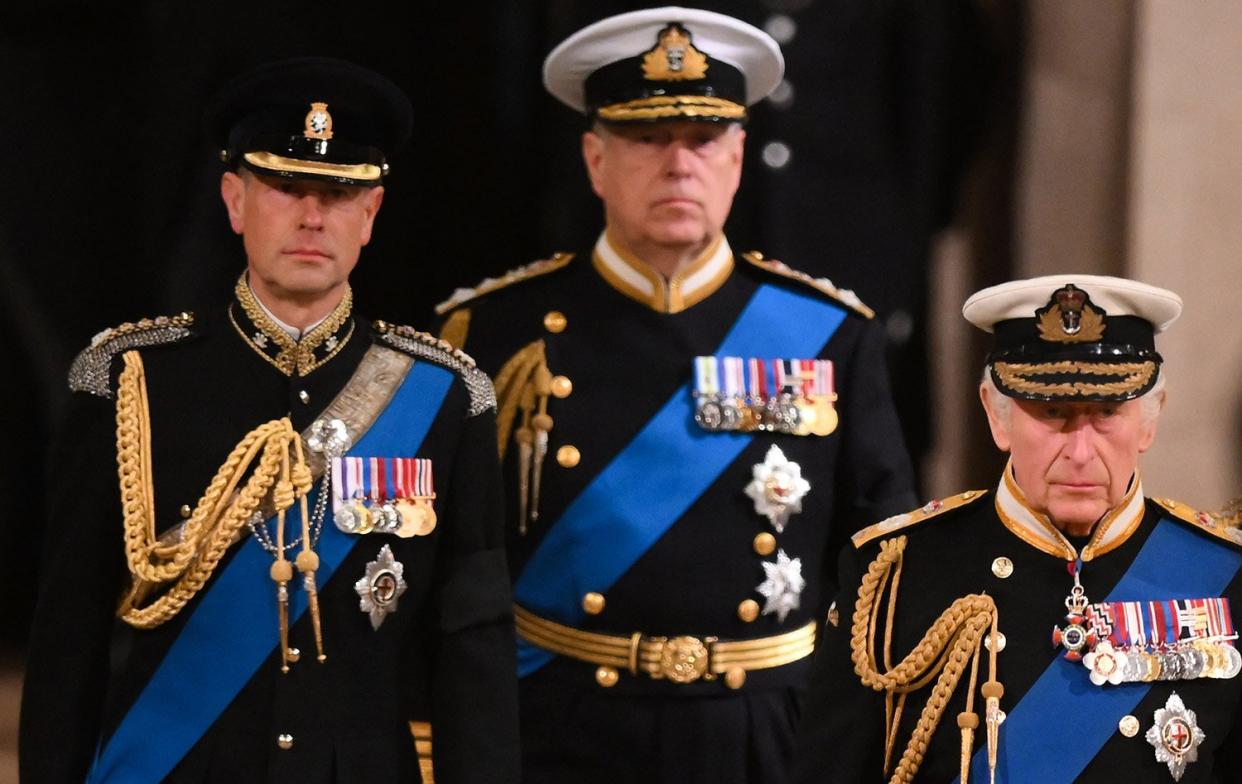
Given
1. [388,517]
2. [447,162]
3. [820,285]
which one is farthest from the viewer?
[447,162]

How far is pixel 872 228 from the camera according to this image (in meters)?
3.64

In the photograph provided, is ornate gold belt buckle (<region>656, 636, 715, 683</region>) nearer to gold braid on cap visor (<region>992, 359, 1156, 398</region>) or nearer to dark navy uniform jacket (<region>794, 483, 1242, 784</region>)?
dark navy uniform jacket (<region>794, 483, 1242, 784</region>)

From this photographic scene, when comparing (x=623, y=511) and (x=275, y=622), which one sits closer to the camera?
(x=275, y=622)

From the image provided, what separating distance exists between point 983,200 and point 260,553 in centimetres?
184

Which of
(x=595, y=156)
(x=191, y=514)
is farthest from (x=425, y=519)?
(x=595, y=156)

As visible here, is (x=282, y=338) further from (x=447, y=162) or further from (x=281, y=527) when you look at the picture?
(x=447, y=162)

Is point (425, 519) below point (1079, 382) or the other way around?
below

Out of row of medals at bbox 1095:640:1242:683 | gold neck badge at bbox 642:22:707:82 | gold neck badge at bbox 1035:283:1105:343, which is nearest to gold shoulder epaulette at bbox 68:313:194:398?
gold neck badge at bbox 642:22:707:82

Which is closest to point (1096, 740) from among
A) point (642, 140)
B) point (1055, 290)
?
point (1055, 290)

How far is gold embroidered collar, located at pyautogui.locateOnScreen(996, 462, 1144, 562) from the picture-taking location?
219 centimetres

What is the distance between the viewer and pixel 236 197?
2.43 m

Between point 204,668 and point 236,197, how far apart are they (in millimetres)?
584

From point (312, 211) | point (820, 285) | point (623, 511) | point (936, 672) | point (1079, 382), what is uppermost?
point (312, 211)

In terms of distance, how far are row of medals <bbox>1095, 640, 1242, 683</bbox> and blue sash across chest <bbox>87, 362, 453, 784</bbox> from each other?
0.93 m
